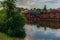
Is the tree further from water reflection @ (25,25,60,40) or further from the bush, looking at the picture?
water reflection @ (25,25,60,40)

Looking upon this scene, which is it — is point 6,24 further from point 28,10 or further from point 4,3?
point 28,10

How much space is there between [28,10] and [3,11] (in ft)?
28.7

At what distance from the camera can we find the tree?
12.3 metres

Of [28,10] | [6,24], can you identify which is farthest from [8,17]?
[28,10]

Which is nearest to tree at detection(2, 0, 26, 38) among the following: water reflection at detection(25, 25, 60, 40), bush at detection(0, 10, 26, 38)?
bush at detection(0, 10, 26, 38)

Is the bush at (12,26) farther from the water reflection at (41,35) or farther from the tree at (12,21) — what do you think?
the water reflection at (41,35)

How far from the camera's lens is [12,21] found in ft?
40.9

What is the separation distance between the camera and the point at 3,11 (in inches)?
525

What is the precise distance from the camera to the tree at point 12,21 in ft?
40.2

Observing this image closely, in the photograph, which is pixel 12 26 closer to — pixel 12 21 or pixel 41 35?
pixel 12 21

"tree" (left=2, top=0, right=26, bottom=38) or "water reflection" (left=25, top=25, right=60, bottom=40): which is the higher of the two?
"tree" (left=2, top=0, right=26, bottom=38)

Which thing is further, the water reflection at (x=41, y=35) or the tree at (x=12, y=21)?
the water reflection at (x=41, y=35)

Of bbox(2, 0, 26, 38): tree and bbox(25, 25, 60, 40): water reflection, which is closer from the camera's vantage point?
bbox(2, 0, 26, 38): tree

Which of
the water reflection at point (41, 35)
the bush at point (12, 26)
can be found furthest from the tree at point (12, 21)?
the water reflection at point (41, 35)
